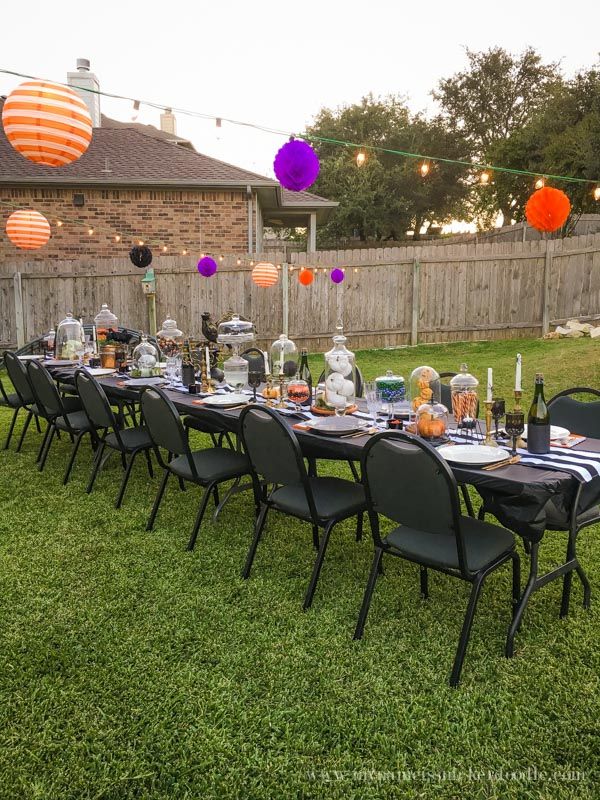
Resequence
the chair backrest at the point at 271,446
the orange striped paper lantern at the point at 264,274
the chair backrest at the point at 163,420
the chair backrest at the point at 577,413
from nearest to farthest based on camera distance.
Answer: the chair backrest at the point at 271,446 < the chair backrest at the point at 577,413 < the chair backrest at the point at 163,420 < the orange striped paper lantern at the point at 264,274

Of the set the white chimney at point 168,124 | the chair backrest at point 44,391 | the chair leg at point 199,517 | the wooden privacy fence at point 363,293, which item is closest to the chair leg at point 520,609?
the chair leg at point 199,517

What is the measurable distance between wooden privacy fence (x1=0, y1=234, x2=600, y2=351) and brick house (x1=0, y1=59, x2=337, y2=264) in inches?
50.9

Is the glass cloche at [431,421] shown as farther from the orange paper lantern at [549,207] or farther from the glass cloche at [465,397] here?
the orange paper lantern at [549,207]

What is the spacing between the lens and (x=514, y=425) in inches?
104

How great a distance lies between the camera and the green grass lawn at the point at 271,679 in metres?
1.92

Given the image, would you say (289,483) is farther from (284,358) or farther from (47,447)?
(47,447)

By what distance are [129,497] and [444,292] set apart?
353 inches

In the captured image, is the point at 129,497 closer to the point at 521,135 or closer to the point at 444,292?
the point at 444,292

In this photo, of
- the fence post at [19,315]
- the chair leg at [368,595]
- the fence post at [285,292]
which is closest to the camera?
the chair leg at [368,595]

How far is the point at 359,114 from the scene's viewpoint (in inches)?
1265

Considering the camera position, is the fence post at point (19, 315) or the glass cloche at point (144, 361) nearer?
the glass cloche at point (144, 361)

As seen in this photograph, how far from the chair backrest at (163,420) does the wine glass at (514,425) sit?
1712 millimetres

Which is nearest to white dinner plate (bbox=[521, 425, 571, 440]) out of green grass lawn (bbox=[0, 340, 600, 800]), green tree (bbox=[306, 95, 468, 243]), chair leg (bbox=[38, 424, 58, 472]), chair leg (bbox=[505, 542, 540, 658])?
chair leg (bbox=[505, 542, 540, 658])

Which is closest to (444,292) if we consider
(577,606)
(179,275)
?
(179,275)
